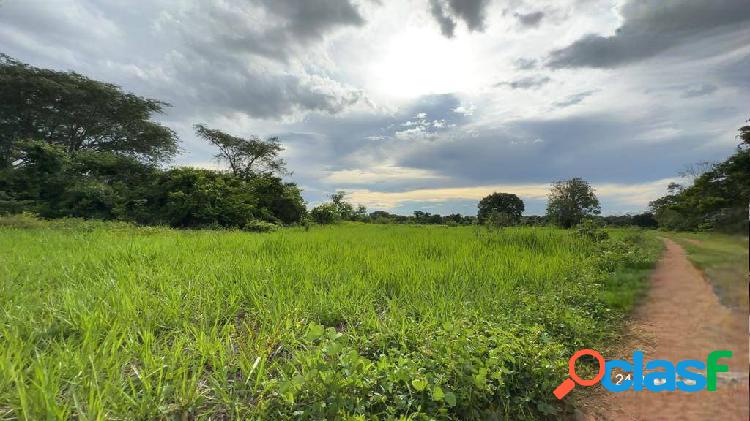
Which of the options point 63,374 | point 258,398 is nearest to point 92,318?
point 63,374

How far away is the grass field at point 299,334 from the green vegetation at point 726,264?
599mm

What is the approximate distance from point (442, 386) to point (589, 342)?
1648 mm

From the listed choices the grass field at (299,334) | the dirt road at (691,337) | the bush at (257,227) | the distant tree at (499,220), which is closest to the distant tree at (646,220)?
the grass field at (299,334)

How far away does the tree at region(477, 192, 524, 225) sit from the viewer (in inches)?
502

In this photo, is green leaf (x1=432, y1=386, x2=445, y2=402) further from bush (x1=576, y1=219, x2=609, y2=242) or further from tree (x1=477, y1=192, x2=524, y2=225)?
tree (x1=477, y1=192, x2=524, y2=225)

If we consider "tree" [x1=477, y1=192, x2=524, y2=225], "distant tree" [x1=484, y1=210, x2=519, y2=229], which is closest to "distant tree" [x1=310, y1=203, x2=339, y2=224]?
"tree" [x1=477, y1=192, x2=524, y2=225]

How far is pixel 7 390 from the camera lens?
6.66ft

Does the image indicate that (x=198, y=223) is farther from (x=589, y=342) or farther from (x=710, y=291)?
(x=710, y=291)

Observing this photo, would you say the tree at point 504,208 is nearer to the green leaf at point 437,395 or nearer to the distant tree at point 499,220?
the distant tree at point 499,220

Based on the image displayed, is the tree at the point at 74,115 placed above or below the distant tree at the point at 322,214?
above

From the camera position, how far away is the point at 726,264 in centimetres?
46

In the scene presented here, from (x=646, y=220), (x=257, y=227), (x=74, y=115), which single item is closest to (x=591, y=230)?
(x=646, y=220)

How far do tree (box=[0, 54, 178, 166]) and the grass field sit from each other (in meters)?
21.8

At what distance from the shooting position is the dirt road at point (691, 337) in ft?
1.69
